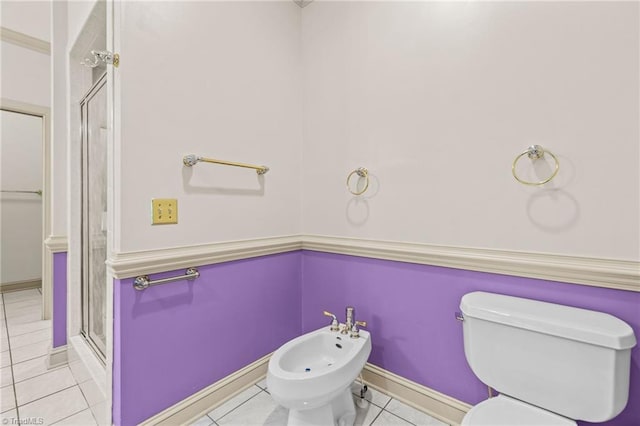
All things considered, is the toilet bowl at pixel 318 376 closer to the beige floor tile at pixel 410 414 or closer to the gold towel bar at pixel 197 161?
the beige floor tile at pixel 410 414

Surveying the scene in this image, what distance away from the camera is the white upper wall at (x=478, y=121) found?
96 cm

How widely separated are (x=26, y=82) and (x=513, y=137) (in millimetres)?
3887

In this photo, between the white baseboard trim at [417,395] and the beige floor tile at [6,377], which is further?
the beige floor tile at [6,377]

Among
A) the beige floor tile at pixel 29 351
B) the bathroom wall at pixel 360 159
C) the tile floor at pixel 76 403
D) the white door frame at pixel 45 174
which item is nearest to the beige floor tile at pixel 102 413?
the tile floor at pixel 76 403

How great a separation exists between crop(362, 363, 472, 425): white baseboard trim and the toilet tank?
372 millimetres

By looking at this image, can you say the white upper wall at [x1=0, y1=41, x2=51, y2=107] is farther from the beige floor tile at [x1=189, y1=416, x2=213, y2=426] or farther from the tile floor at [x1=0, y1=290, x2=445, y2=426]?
the beige floor tile at [x1=189, y1=416, x2=213, y2=426]

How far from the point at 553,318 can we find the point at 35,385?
8.57 feet

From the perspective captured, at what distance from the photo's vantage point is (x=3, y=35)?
2469 millimetres

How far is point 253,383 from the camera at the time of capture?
5.21ft

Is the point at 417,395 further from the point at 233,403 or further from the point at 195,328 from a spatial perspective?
the point at 195,328

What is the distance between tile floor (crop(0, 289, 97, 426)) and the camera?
4.47ft

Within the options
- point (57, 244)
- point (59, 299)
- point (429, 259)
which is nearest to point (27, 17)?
point (57, 244)

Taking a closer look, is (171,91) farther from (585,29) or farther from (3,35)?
(3,35)

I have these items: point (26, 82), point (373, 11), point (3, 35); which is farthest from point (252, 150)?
point (3, 35)
